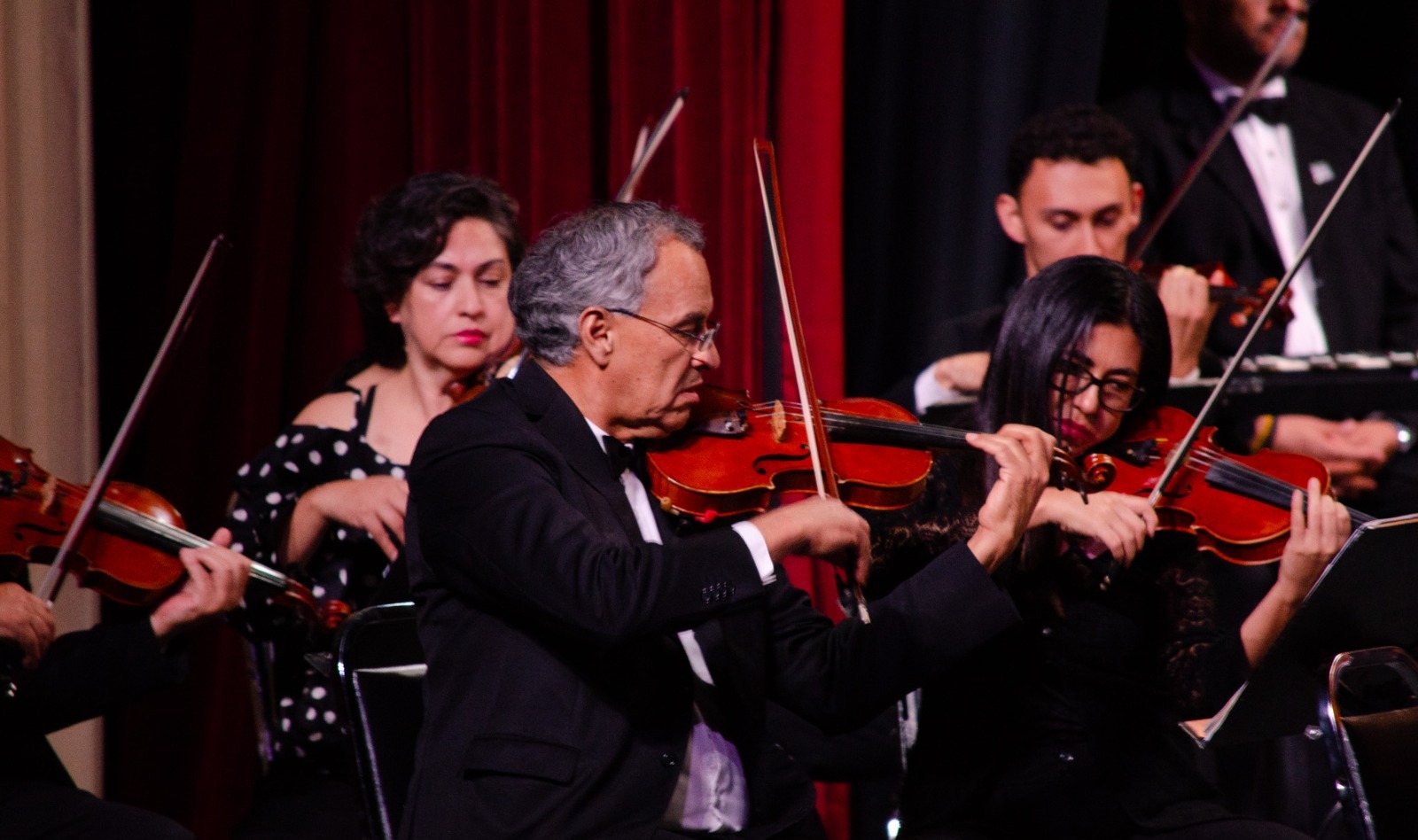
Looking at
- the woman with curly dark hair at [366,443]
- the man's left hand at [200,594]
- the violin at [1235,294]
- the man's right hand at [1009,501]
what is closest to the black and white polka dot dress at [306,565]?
the woman with curly dark hair at [366,443]

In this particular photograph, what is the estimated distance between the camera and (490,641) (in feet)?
5.39

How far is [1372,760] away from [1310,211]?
203 centimetres

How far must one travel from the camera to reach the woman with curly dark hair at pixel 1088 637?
192cm

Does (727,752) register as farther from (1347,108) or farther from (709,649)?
(1347,108)

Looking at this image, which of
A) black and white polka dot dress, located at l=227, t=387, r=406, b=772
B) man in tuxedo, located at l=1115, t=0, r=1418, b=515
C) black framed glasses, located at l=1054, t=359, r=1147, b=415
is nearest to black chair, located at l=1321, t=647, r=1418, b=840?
black framed glasses, located at l=1054, t=359, r=1147, b=415

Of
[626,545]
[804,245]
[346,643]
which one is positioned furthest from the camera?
[804,245]

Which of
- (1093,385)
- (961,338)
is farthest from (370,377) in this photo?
(1093,385)

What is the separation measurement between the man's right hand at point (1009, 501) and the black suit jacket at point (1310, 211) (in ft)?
5.59

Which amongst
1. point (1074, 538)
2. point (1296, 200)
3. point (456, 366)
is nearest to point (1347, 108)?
point (1296, 200)

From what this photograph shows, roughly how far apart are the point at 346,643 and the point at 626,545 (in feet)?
1.60

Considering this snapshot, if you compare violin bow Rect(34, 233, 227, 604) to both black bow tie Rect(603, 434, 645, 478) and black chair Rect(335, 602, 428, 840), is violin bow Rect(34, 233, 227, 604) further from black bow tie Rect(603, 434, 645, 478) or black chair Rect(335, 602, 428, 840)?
black bow tie Rect(603, 434, 645, 478)

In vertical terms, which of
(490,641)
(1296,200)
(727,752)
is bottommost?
(727,752)

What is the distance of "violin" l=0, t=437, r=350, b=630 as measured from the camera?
206 cm

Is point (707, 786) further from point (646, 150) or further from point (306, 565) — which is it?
point (646, 150)
